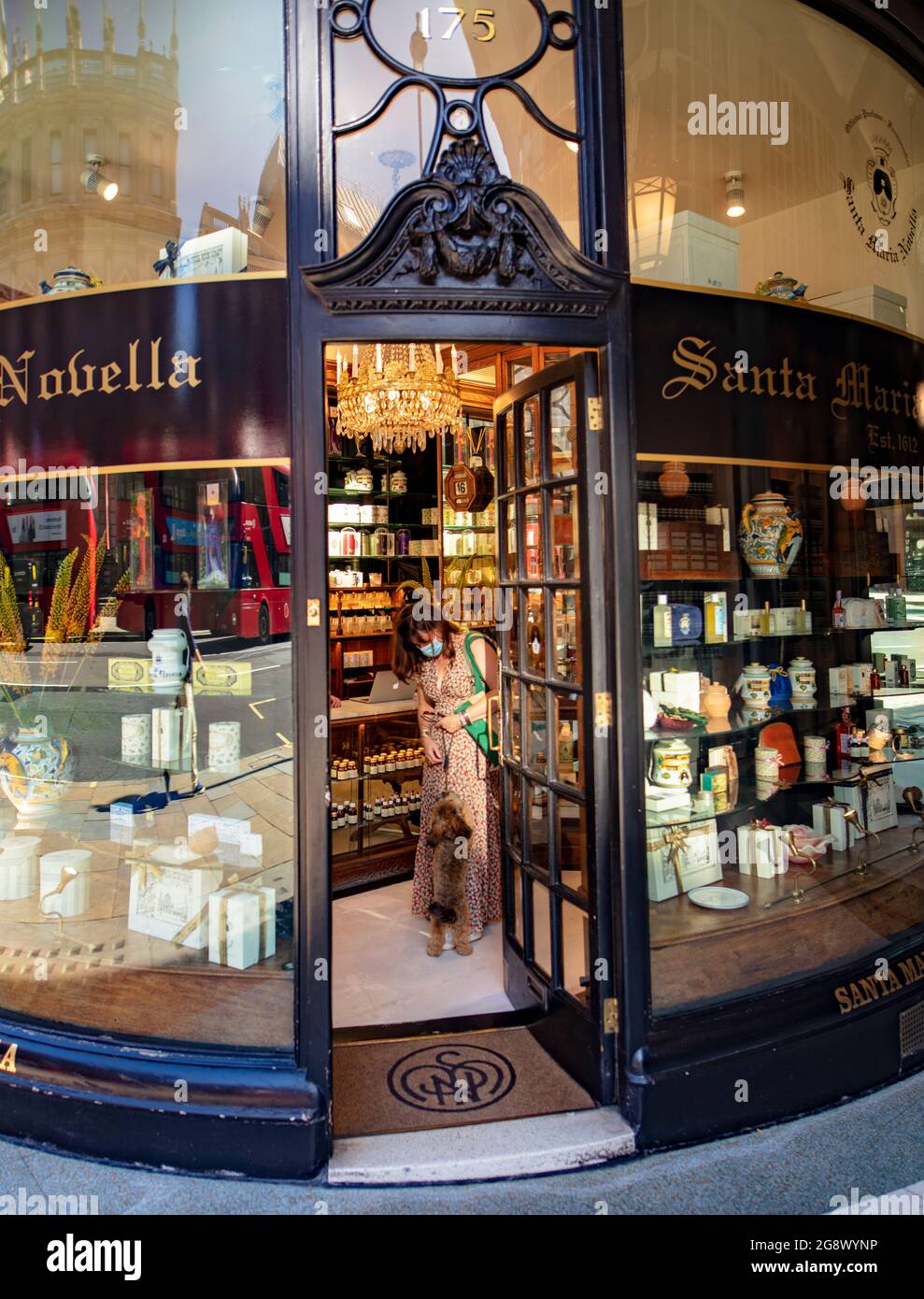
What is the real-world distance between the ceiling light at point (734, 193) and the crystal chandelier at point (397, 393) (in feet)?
6.44

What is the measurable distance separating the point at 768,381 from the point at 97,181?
2613 mm

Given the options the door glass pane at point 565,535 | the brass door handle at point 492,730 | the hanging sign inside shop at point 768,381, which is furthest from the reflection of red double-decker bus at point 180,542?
the brass door handle at point 492,730

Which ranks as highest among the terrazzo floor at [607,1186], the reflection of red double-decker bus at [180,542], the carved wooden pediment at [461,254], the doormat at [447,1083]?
the carved wooden pediment at [461,254]

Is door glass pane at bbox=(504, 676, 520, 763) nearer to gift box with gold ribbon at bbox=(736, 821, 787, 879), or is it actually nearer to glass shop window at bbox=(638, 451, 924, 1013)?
glass shop window at bbox=(638, 451, 924, 1013)

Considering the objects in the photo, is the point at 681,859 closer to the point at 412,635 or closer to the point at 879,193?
the point at 412,635

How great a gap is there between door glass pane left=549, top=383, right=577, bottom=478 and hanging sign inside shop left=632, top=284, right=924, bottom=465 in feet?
0.75

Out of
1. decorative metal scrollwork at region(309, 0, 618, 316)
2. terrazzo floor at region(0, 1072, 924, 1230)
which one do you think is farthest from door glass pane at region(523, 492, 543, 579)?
terrazzo floor at region(0, 1072, 924, 1230)

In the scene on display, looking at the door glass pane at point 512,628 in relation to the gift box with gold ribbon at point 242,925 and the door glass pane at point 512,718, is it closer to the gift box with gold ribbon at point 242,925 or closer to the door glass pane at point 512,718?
the door glass pane at point 512,718

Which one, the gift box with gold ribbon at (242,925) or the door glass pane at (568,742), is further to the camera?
the door glass pane at (568,742)

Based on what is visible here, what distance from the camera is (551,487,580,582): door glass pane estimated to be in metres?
2.97

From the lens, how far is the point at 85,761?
10.3 feet

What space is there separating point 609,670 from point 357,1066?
178cm

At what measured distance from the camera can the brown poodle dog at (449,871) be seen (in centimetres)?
416
